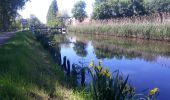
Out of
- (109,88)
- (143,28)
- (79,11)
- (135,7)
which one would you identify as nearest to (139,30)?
(143,28)

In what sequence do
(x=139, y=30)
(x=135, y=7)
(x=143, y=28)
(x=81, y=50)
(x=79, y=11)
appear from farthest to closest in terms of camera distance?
1. (x=79, y=11)
2. (x=135, y=7)
3. (x=139, y=30)
4. (x=143, y=28)
5. (x=81, y=50)

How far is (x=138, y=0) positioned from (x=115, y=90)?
66.2 m

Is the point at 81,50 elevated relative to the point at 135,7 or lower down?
lower down

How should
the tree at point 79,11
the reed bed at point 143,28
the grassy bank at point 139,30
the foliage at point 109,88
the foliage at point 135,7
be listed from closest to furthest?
the foliage at point 109,88
the grassy bank at point 139,30
the reed bed at point 143,28
the foliage at point 135,7
the tree at point 79,11

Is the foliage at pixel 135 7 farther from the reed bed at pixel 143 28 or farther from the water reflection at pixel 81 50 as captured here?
the water reflection at pixel 81 50

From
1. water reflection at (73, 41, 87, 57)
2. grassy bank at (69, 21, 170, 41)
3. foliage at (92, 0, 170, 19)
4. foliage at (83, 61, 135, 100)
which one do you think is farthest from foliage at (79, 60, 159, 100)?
foliage at (92, 0, 170, 19)

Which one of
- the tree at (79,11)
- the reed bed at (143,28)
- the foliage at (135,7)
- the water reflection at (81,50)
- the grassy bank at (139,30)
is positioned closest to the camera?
the water reflection at (81,50)

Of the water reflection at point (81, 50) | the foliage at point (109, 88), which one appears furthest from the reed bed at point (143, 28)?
the foliage at point (109, 88)

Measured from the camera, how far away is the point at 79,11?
111812 mm

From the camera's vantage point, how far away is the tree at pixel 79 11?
111 metres

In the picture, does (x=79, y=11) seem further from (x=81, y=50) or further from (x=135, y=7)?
(x=81, y=50)

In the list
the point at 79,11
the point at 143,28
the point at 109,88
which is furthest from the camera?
the point at 79,11

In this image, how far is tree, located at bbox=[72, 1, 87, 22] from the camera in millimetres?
110875

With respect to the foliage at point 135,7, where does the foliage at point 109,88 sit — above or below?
below
